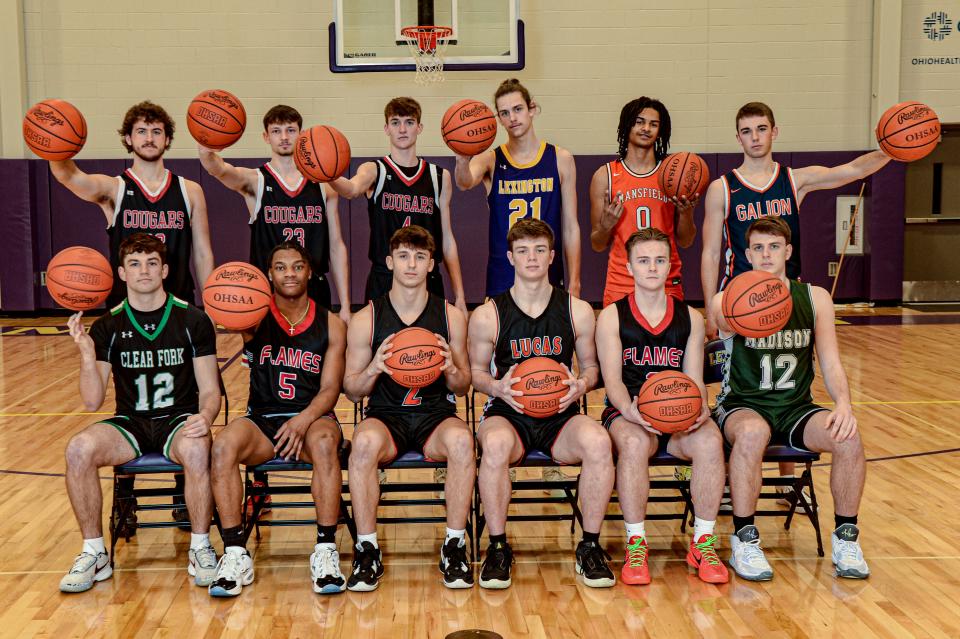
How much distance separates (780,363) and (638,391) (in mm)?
573

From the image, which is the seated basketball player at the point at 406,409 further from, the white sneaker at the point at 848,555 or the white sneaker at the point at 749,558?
the white sneaker at the point at 848,555

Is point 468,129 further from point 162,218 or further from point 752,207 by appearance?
point 162,218

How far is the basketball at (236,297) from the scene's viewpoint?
3639 millimetres

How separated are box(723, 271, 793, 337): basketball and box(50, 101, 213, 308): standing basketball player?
2.31m

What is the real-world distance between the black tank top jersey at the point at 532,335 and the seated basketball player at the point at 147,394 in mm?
1142

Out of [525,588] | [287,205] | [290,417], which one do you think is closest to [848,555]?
[525,588]

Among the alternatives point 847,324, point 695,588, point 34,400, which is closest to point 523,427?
point 695,588

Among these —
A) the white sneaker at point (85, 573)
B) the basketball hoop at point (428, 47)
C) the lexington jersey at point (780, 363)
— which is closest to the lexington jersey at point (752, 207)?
the lexington jersey at point (780, 363)

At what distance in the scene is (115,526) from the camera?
3.96 meters

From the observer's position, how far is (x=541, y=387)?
3.60 metres

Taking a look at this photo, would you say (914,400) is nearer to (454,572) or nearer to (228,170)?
(454,572)

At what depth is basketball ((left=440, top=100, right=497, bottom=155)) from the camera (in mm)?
4426

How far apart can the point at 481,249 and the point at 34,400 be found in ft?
18.9

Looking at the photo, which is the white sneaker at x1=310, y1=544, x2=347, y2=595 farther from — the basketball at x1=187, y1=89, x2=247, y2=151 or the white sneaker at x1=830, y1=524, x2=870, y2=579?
the basketball at x1=187, y1=89, x2=247, y2=151
